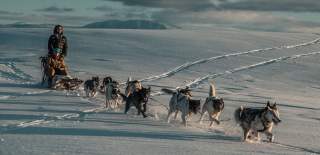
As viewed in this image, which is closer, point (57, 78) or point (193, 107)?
point (193, 107)

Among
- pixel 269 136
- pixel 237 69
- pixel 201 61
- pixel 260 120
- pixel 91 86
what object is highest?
pixel 201 61

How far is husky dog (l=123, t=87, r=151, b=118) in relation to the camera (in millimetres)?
11422

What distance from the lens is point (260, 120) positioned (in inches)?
359

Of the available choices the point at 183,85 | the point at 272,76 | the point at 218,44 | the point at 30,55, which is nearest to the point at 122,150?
the point at 183,85

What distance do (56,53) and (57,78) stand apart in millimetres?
744

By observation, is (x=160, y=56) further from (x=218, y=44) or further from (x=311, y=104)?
(x=311, y=104)

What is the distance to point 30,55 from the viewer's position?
88.0 feet

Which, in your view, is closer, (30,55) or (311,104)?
(311,104)

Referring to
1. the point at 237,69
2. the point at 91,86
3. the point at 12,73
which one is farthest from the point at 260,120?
the point at 237,69

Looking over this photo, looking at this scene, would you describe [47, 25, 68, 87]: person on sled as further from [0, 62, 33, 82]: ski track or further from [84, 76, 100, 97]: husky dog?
[0, 62, 33, 82]: ski track

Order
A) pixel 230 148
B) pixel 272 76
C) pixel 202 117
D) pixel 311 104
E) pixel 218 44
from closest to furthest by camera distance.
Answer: pixel 230 148, pixel 202 117, pixel 311 104, pixel 272 76, pixel 218 44

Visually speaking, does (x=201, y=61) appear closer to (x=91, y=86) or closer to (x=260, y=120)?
(x=91, y=86)

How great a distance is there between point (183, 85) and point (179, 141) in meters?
9.98

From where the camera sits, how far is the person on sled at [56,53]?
1514 cm
